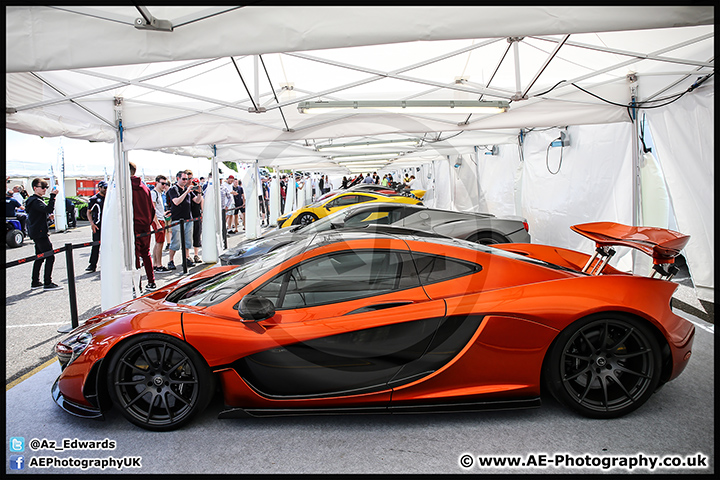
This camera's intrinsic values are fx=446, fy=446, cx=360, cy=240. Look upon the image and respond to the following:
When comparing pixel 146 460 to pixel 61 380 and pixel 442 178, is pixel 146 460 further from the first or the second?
pixel 442 178

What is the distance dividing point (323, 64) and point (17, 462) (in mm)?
5143

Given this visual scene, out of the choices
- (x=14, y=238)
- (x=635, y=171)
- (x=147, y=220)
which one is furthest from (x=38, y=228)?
(x=635, y=171)

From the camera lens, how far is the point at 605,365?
8.64 feet

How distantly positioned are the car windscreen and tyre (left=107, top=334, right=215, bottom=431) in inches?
14.4

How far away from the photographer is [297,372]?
2572 millimetres

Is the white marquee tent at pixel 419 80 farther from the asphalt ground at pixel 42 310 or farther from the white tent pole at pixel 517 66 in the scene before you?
the asphalt ground at pixel 42 310

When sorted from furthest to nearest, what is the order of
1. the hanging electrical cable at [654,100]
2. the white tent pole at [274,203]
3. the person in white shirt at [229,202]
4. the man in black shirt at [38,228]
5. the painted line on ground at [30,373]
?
the white tent pole at [274,203] → the person in white shirt at [229,202] → the man in black shirt at [38,228] → the hanging electrical cable at [654,100] → the painted line on ground at [30,373]

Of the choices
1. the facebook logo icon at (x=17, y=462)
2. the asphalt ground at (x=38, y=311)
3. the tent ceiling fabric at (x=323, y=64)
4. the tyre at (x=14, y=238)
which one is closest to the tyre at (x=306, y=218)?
the tent ceiling fabric at (x=323, y=64)

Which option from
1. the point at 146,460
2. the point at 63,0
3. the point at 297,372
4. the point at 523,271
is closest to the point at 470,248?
the point at 523,271

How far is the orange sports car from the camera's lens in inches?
100

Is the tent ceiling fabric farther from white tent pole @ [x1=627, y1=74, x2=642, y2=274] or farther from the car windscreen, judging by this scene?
the car windscreen

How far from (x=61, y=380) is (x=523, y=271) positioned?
296 cm

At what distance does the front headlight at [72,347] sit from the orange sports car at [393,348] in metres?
0.02

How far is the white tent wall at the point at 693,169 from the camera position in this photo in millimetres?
4781
